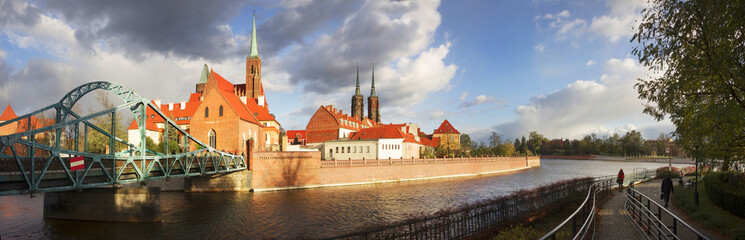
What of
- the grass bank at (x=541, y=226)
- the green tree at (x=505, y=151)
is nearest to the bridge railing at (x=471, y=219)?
the grass bank at (x=541, y=226)

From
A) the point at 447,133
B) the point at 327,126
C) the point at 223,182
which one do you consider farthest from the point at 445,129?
the point at 223,182

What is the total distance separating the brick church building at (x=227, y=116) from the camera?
49.7 m

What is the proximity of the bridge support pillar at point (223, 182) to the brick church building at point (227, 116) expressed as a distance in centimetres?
335

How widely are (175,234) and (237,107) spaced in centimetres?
3613

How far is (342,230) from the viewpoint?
Result: 2058cm

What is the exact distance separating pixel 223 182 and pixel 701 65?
35.8 metres

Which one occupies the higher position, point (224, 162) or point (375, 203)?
point (224, 162)

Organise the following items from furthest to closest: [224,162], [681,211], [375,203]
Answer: [224,162] → [375,203] → [681,211]

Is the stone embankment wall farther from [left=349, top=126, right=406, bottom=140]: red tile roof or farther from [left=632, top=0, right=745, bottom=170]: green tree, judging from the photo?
[left=632, top=0, right=745, bottom=170]: green tree

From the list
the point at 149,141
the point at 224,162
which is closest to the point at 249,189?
the point at 224,162

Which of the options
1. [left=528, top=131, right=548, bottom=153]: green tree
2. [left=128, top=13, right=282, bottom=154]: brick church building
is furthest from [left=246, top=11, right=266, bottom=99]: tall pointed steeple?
[left=528, top=131, right=548, bottom=153]: green tree

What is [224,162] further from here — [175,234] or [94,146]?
[94,146]

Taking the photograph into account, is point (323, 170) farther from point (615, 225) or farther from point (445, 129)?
point (445, 129)

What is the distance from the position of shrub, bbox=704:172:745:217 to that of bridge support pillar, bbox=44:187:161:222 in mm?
27702
